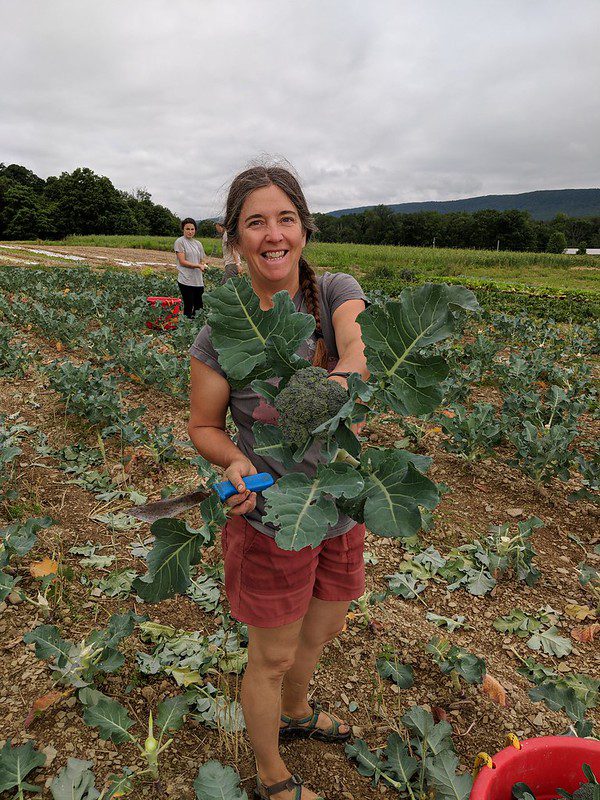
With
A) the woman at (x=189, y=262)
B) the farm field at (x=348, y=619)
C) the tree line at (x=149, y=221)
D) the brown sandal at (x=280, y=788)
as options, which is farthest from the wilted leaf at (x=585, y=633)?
the tree line at (x=149, y=221)

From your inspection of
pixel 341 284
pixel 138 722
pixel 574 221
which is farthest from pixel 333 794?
pixel 574 221

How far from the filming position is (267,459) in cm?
148

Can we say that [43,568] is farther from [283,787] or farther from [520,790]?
[520,790]

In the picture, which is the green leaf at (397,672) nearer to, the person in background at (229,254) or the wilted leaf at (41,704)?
the wilted leaf at (41,704)

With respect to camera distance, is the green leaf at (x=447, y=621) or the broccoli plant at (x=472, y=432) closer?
the green leaf at (x=447, y=621)

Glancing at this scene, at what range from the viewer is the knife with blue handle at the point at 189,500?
3.87ft

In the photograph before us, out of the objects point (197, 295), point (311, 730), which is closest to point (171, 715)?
point (311, 730)

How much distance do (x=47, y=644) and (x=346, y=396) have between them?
5.13 ft

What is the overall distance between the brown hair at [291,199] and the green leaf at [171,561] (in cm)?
59

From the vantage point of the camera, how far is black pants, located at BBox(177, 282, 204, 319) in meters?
7.58

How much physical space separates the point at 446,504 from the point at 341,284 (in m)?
2.35

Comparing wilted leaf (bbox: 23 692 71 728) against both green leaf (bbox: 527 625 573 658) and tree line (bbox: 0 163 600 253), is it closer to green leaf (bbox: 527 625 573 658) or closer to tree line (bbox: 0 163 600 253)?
green leaf (bbox: 527 625 573 658)

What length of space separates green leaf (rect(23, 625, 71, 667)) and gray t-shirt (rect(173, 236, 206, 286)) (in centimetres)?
602

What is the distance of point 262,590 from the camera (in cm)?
146
